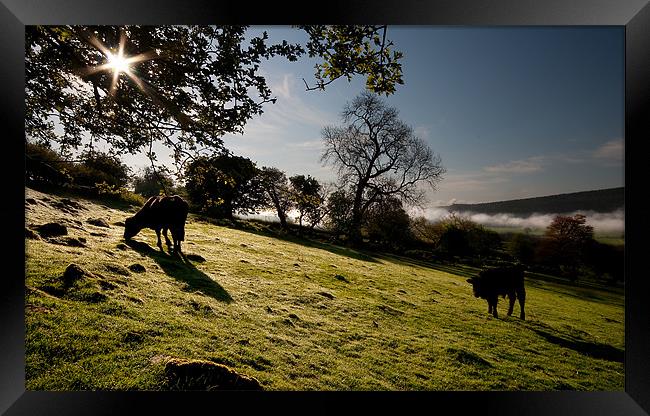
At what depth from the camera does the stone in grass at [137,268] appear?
3967mm

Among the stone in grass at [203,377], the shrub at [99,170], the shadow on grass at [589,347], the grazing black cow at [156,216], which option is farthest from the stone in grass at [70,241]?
the shadow on grass at [589,347]

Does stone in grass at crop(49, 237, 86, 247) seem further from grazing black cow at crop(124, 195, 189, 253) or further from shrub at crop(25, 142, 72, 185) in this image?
shrub at crop(25, 142, 72, 185)

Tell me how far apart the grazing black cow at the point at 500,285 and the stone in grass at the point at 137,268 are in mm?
6042

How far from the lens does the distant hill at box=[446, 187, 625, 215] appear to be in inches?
144

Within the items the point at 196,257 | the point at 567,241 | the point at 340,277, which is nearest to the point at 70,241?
the point at 196,257

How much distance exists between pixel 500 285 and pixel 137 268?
21.5ft

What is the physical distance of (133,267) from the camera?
399 cm

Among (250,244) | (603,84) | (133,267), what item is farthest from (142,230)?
(603,84)

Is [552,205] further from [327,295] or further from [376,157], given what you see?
[327,295]

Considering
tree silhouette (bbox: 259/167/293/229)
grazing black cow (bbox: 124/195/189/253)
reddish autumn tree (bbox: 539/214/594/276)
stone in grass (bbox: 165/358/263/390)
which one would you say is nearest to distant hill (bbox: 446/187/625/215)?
reddish autumn tree (bbox: 539/214/594/276)

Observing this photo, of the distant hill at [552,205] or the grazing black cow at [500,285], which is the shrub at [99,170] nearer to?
the distant hill at [552,205]

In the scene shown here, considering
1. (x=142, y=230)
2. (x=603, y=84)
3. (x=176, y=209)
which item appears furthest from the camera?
(x=142, y=230)
